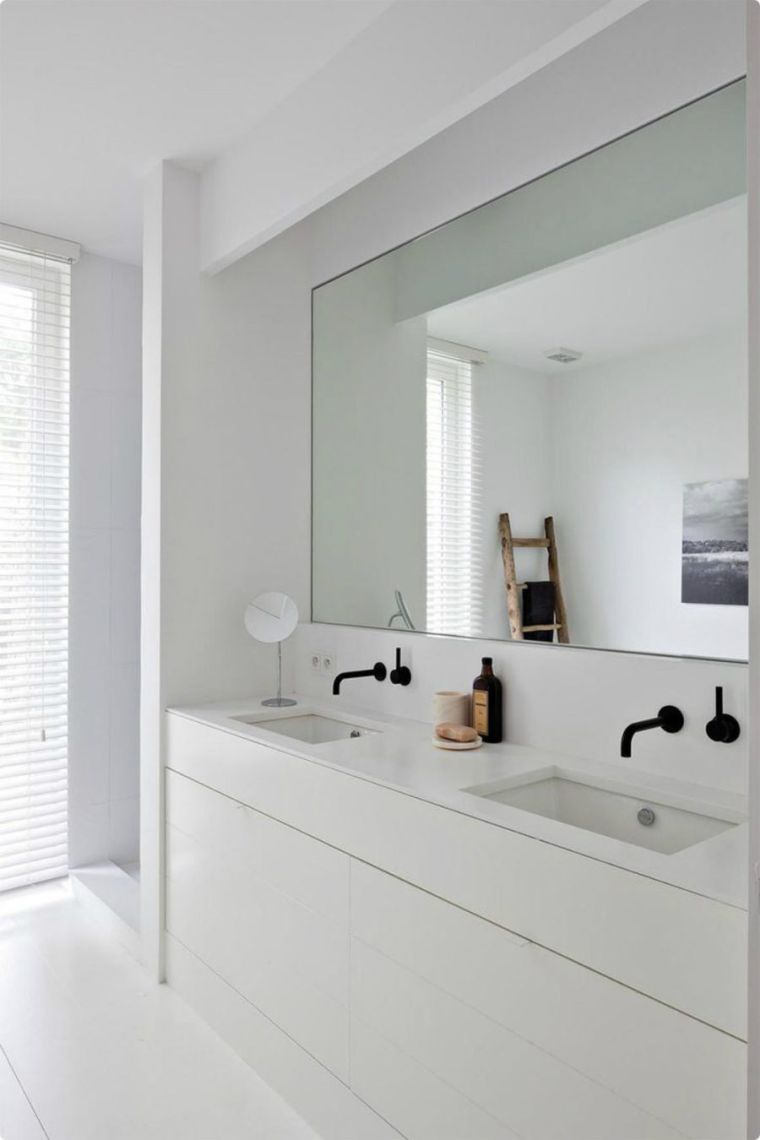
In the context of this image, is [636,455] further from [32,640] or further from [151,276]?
[32,640]

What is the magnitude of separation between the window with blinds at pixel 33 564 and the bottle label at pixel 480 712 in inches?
74.3

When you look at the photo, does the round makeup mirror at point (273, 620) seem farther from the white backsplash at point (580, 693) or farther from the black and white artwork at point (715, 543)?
the black and white artwork at point (715, 543)

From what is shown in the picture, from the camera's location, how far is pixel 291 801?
6.25 ft

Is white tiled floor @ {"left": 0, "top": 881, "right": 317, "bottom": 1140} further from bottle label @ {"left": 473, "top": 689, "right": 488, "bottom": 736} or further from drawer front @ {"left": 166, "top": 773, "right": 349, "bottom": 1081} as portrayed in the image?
bottle label @ {"left": 473, "top": 689, "right": 488, "bottom": 736}

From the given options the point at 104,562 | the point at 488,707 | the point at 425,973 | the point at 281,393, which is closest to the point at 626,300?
the point at 488,707

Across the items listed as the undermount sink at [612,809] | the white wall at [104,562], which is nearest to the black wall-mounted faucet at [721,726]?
the undermount sink at [612,809]

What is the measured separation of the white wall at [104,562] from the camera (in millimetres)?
3195

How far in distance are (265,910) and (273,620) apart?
920 millimetres

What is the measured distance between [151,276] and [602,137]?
4.75 ft

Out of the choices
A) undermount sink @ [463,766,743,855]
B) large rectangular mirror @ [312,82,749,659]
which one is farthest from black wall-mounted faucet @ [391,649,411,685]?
undermount sink @ [463,766,743,855]

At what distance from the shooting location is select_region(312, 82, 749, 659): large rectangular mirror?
1.65 m

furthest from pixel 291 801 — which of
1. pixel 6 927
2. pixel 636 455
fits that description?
pixel 6 927

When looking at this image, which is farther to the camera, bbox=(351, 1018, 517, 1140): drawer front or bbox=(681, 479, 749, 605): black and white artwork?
bbox=(681, 479, 749, 605): black and white artwork

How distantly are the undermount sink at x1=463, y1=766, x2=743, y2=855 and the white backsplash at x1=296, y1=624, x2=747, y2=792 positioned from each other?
0.11 meters
